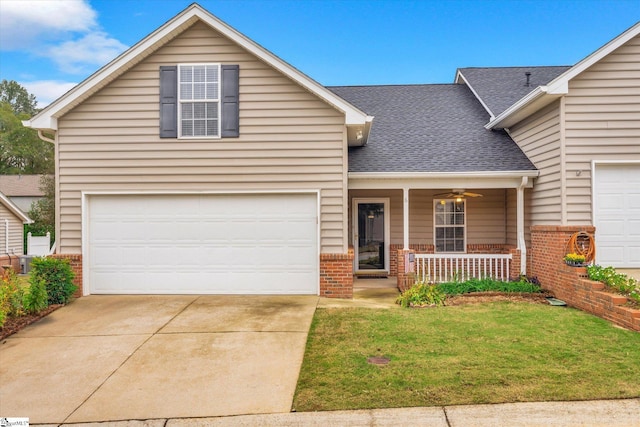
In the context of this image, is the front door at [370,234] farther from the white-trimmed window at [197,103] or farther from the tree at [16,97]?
the tree at [16,97]

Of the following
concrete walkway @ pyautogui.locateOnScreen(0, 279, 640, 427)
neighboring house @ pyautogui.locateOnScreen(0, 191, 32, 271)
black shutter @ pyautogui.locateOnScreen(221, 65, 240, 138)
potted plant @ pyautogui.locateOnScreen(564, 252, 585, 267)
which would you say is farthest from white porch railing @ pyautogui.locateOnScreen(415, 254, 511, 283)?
neighboring house @ pyautogui.locateOnScreen(0, 191, 32, 271)

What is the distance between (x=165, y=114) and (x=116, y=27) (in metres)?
28.4

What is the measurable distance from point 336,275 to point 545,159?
542 centimetres

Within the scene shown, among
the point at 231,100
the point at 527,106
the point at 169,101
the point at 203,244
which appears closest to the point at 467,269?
the point at 527,106

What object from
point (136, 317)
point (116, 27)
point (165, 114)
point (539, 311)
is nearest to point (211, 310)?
point (136, 317)

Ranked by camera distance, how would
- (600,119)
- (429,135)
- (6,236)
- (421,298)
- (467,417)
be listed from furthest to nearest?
(6,236), (429,135), (600,119), (421,298), (467,417)

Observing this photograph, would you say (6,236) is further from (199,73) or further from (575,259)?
(575,259)

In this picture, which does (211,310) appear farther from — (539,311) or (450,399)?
(539,311)

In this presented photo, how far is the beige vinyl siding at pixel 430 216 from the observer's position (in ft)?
39.7

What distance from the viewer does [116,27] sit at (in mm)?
31891

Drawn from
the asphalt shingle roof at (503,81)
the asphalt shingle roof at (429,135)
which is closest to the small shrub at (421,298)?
the asphalt shingle roof at (429,135)

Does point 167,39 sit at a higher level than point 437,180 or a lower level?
higher

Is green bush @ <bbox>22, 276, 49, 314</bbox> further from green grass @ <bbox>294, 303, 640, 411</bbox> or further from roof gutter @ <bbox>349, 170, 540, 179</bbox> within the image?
roof gutter @ <bbox>349, 170, 540, 179</bbox>

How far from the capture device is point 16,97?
178 ft
